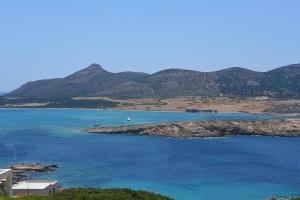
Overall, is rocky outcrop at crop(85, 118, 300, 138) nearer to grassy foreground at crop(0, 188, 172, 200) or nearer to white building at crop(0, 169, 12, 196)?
white building at crop(0, 169, 12, 196)

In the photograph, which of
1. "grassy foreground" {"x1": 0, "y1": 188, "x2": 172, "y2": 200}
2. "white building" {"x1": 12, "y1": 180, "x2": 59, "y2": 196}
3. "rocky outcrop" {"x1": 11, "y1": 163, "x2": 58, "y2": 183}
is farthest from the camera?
"rocky outcrop" {"x1": 11, "y1": 163, "x2": 58, "y2": 183}

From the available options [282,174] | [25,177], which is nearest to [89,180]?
[25,177]

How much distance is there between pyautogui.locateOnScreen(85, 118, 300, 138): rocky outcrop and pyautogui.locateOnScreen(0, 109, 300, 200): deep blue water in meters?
4.29

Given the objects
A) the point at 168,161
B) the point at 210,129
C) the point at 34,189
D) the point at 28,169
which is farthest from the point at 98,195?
the point at 210,129

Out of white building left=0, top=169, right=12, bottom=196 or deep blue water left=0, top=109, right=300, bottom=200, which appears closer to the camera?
white building left=0, top=169, right=12, bottom=196

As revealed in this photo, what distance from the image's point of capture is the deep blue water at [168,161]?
59.9 meters

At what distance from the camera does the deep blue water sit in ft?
197

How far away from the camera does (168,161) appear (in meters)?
80.2

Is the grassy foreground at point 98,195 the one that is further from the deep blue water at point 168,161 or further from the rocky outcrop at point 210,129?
the rocky outcrop at point 210,129

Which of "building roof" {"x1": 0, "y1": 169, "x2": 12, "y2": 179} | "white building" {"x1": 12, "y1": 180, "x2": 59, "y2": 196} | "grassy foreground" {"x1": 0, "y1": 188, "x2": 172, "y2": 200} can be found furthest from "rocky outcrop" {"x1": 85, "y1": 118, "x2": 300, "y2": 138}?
"grassy foreground" {"x1": 0, "y1": 188, "x2": 172, "y2": 200}

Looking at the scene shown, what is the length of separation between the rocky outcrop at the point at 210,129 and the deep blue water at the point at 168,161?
14.1ft

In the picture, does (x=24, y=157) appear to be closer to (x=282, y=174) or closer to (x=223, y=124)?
(x=282, y=174)

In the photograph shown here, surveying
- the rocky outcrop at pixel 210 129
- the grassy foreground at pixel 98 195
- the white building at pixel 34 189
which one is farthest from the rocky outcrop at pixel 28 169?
the rocky outcrop at pixel 210 129

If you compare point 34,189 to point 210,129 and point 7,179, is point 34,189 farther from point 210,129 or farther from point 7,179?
point 210,129
